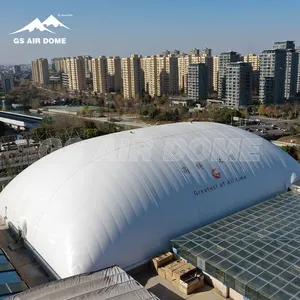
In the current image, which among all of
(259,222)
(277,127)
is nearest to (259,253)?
(259,222)

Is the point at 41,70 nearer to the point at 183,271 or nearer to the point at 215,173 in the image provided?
the point at 215,173

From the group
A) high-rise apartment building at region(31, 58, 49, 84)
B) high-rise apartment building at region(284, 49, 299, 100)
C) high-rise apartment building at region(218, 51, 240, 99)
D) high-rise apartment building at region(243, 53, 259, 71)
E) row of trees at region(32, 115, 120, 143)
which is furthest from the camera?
high-rise apartment building at region(31, 58, 49, 84)

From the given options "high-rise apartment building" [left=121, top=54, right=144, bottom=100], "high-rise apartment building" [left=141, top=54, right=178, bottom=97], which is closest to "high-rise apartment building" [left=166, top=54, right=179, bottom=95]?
"high-rise apartment building" [left=141, top=54, right=178, bottom=97]

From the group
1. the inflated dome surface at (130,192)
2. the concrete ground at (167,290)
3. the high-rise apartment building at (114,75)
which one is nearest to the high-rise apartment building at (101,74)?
the high-rise apartment building at (114,75)

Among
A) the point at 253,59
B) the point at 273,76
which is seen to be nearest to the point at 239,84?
the point at 273,76

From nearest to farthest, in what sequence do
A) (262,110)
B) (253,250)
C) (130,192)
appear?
(253,250) < (130,192) < (262,110)

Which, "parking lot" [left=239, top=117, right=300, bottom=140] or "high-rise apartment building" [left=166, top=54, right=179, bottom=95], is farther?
"high-rise apartment building" [left=166, top=54, right=179, bottom=95]

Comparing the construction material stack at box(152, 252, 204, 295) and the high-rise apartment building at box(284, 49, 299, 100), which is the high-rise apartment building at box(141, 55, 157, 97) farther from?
the construction material stack at box(152, 252, 204, 295)
